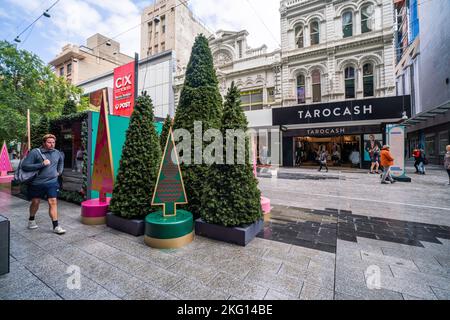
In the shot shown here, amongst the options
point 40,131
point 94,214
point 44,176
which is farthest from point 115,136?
point 40,131

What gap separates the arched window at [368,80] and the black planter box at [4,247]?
20.4 meters

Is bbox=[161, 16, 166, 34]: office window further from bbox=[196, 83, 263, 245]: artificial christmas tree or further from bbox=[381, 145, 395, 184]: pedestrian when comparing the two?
bbox=[196, 83, 263, 245]: artificial christmas tree

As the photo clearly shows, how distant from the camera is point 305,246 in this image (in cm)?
371

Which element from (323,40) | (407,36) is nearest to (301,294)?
(323,40)

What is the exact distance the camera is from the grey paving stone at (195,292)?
237 cm

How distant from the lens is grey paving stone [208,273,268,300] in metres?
2.39

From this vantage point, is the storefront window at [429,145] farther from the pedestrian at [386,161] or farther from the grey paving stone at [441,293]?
the grey paving stone at [441,293]

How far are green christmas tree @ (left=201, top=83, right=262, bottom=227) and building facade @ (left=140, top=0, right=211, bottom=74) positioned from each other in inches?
1058

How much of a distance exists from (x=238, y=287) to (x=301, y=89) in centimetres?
1894

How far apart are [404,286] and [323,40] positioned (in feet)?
65.6

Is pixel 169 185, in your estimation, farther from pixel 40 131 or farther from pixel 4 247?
pixel 40 131

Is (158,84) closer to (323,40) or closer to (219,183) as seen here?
(323,40)

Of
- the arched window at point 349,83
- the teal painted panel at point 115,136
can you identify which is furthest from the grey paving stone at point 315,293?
the arched window at point 349,83

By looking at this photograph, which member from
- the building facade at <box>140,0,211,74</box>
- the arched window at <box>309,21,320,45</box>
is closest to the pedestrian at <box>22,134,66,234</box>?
the arched window at <box>309,21,320,45</box>
